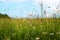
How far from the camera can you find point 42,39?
5.07 meters

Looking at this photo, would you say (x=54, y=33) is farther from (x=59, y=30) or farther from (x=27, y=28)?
(x=27, y=28)

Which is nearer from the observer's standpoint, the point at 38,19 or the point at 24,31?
the point at 24,31

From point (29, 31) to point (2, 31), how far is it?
756 millimetres

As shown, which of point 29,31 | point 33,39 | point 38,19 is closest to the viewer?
point 33,39

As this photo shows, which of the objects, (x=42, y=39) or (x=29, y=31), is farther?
(x=29, y=31)

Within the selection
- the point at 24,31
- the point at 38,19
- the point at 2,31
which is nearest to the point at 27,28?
the point at 24,31

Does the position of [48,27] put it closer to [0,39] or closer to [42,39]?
[42,39]

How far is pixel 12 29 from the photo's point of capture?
19.0 feet

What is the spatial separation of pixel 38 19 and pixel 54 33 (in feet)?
4.84

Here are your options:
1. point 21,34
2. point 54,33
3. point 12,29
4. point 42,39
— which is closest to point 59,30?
point 54,33

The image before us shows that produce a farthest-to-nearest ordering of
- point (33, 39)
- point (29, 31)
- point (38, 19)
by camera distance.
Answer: point (38, 19) < point (29, 31) < point (33, 39)

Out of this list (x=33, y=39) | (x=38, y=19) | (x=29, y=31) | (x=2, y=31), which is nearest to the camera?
(x=33, y=39)

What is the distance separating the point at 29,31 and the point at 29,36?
275 millimetres

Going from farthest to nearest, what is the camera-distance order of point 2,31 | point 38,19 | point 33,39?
point 38,19
point 2,31
point 33,39
